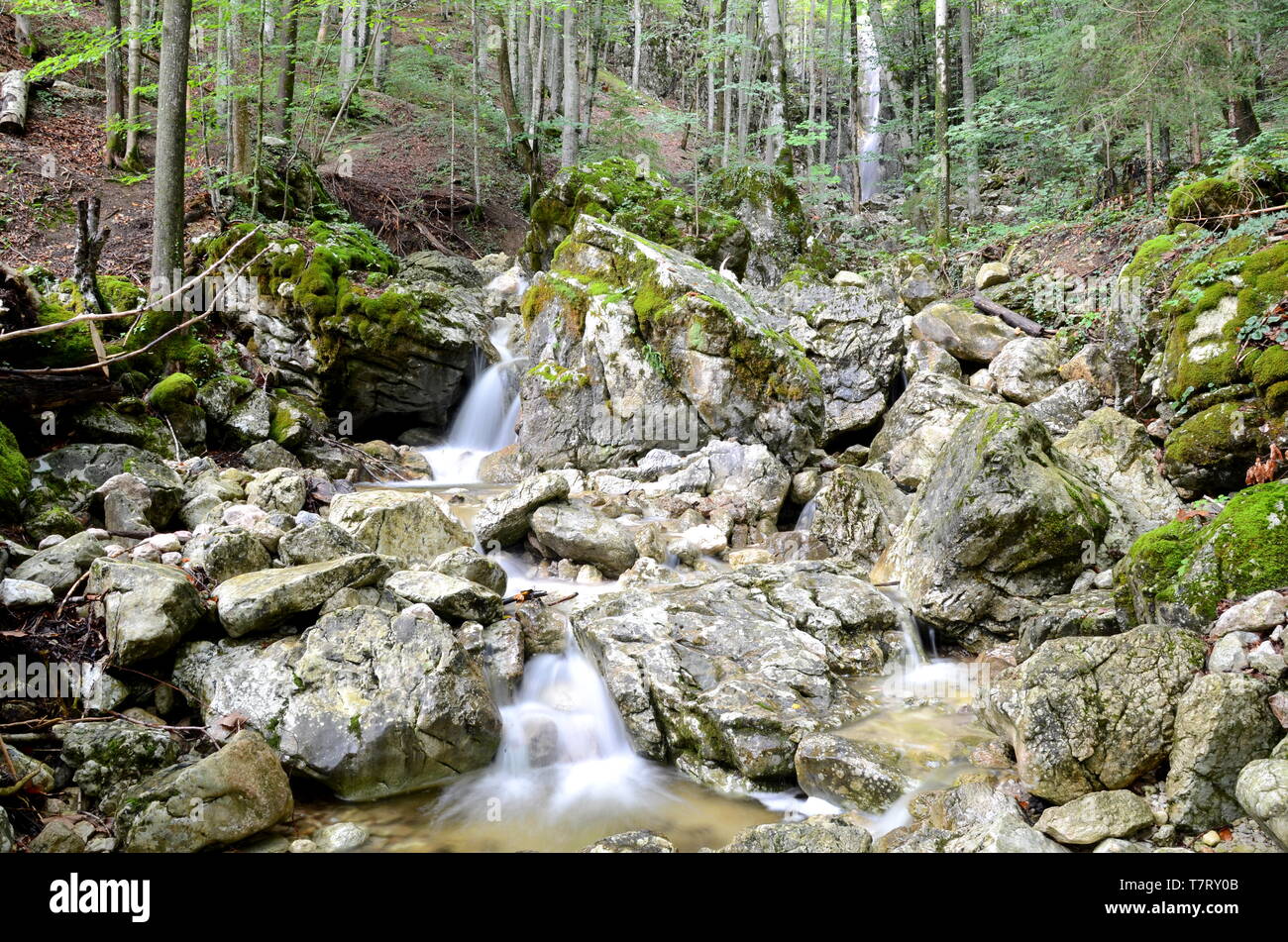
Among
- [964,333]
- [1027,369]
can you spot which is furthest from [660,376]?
[1027,369]

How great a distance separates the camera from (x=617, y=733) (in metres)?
5.64

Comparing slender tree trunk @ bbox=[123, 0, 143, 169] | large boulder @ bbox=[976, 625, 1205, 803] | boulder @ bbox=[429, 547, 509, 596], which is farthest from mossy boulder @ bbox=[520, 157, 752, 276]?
large boulder @ bbox=[976, 625, 1205, 803]

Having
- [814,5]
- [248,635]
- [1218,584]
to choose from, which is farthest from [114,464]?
[814,5]

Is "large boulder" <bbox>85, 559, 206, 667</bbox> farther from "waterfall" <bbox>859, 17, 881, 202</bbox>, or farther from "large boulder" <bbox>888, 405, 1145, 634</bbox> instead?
"waterfall" <bbox>859, 17, 881, 202</bbox>

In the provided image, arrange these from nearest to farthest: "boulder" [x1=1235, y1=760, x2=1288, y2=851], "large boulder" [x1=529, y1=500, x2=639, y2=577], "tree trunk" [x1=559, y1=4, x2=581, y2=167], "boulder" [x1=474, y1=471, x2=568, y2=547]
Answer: "boulder" [x1=1235, y1=760, x2=1288, y2=851], "large boulder" [x1=529, y1=500, x2=639, y2=577], "boulder" [x1=474, y1=471, x2=568, y2=547], "tree trunk" [x1=559, y1=4, x2=581, y2=167]

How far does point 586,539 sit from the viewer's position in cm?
791

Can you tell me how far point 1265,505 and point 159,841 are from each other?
6771mm

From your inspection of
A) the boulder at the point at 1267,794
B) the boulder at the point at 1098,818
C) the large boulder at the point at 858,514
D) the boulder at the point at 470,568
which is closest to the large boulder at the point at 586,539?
the boulder at the point at 470,568

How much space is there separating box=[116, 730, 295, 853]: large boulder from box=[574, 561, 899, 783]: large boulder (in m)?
2.46

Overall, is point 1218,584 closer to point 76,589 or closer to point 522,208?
point 76,589

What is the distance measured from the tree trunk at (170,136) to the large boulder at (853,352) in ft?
30.2

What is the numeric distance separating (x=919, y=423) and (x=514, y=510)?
6.02m

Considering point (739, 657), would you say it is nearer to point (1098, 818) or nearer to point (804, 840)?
point (804, 840)

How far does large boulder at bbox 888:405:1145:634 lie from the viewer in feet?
21.3
